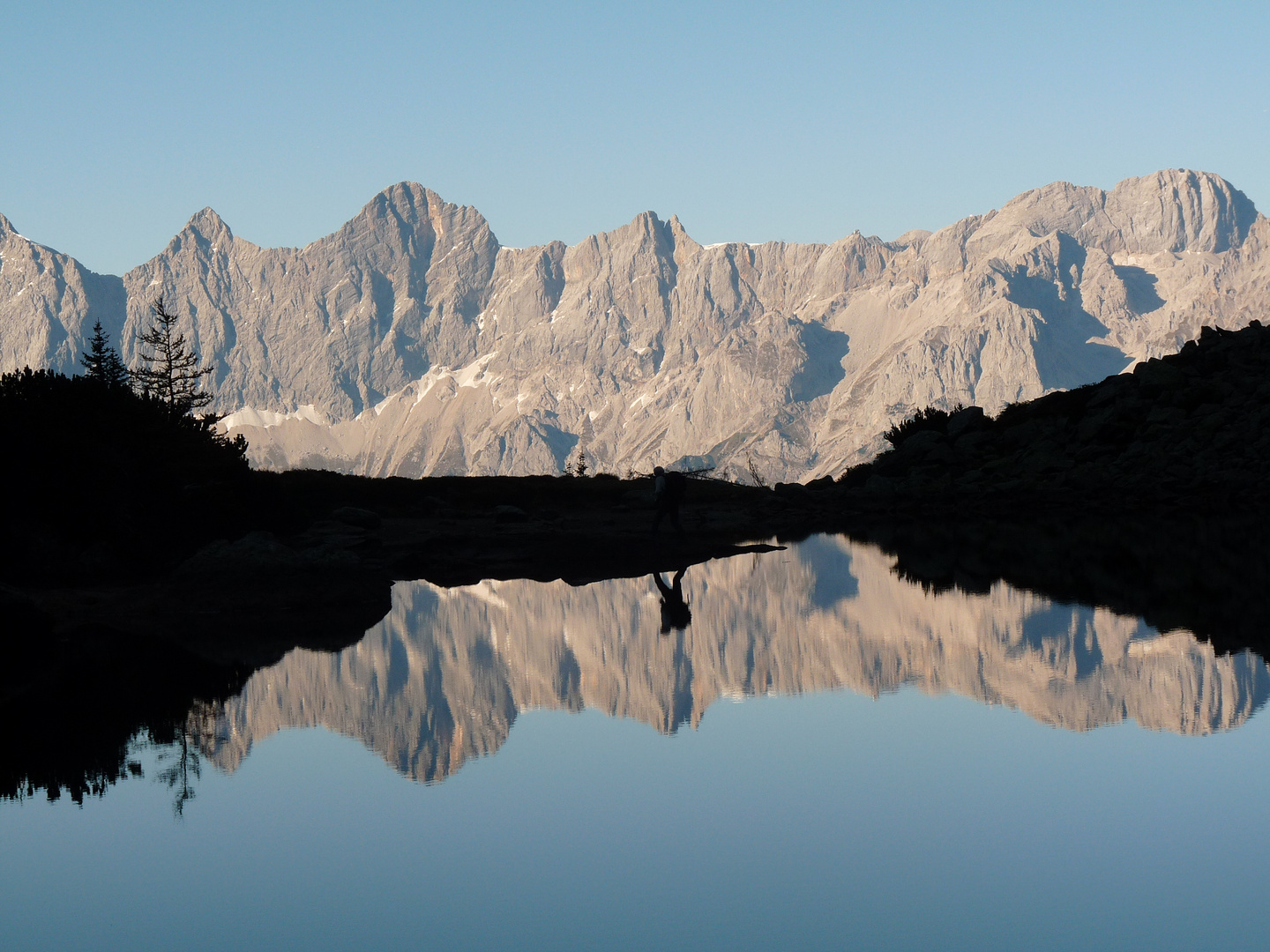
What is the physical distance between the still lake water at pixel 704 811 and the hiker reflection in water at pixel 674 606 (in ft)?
7.61

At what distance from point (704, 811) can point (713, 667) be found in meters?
6.72

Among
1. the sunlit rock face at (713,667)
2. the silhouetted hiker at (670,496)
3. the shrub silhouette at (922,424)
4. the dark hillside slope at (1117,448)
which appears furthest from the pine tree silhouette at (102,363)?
the sunlit rock face at (713,667)

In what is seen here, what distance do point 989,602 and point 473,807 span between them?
13.2 metres

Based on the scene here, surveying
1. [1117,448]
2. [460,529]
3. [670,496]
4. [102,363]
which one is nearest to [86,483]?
[460,529]

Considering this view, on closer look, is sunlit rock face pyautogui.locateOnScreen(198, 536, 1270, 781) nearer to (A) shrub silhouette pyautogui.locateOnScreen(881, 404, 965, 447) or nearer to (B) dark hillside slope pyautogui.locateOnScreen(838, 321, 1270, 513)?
(B) dark hillside slope pyautogui.locateOnScreen(838, 321, 1270, 513)

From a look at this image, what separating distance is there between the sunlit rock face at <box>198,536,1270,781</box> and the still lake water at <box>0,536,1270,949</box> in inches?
3.2

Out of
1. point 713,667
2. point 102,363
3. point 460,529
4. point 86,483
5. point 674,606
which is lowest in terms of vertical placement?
point 713,667

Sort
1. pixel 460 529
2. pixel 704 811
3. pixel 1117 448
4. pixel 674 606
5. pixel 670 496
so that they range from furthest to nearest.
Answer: pixel 1117 448 → pixel 460 529 → pixel 670 496 → pixel 674 606 → pixel 704 811

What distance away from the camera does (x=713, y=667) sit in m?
17.5

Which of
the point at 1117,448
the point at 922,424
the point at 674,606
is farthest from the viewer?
the point at 922,424

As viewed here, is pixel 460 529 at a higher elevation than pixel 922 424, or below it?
below

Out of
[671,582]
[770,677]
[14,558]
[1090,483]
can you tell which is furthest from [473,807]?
[1090,483]

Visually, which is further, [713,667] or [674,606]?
[674,606]

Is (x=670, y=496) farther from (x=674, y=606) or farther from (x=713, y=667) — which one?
(x=713, y=667)
